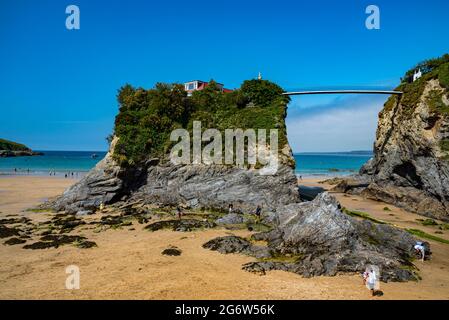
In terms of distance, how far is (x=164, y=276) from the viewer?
1545cm

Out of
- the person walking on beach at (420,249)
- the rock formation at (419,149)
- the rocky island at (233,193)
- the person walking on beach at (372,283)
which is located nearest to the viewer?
the person walking on beach at (372,283)

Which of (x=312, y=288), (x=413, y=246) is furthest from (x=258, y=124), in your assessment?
(x=312, y=288)

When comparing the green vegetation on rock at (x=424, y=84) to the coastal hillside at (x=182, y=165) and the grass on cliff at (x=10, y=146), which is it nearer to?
the coastal hillside at (x=182, y=165)

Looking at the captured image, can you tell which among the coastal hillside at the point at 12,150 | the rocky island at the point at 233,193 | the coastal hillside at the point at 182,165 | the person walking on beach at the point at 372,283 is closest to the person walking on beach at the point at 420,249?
the rocky island at the point at 233,193

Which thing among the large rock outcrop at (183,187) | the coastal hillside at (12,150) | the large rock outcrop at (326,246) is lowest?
the large rock outcrop at (326,246)

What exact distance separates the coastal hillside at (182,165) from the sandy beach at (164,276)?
38.8 feet

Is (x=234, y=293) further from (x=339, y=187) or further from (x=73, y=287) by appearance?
(x=339, y=187)

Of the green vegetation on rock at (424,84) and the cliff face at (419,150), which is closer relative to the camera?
the cliff face at (419,150)

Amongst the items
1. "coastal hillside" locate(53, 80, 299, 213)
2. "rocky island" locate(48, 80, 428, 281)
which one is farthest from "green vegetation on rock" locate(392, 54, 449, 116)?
"rocky island" locate(48, 80, 428, 281)

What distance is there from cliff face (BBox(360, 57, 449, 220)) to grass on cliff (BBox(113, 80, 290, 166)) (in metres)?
16.1

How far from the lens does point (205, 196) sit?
111ft

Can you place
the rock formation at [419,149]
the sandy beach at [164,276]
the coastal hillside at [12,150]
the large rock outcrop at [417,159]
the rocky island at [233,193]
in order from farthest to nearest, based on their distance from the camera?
the coastal hillside at [12,150], the rock formation at [419,149], the large rock outcrop at [417,159], the rocky island at [233,193], the sandy beach at [164,276]

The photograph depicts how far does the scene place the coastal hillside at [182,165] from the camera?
33.1 m

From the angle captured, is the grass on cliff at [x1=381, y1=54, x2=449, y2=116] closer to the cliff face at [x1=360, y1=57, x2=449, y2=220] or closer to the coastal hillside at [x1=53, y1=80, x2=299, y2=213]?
the cliff face at [x1=360, y1=57, x2=449, y2=220]
